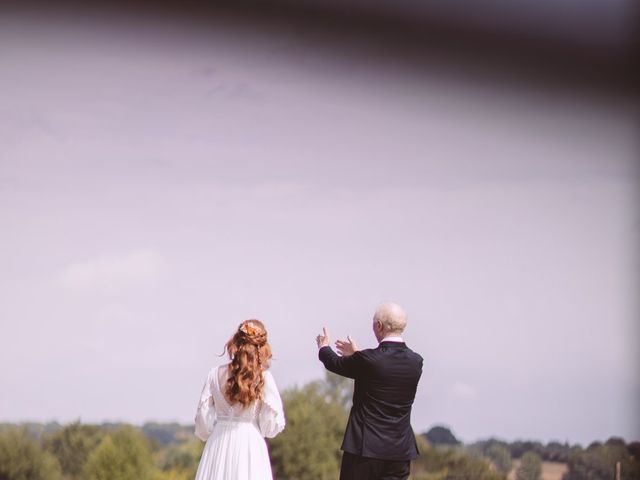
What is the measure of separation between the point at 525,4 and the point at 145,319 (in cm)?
428

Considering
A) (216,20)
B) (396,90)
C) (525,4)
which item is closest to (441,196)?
(396,90)

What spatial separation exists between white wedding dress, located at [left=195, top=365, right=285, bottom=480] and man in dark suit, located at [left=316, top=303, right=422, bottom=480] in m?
0.40

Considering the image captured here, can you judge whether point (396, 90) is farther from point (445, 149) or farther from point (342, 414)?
point (342, 414)

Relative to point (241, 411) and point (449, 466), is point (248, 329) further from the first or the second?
point (449, 466)

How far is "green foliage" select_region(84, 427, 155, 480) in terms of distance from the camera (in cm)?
791

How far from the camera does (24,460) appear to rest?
784cm

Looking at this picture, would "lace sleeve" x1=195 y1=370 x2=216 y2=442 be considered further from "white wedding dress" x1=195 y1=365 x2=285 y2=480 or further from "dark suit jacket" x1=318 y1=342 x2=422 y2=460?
"dark suit jacket" x1=318 y1=342 x2=422 y2=460

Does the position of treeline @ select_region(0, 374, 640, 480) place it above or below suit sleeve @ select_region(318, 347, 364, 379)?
below

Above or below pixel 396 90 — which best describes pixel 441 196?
below

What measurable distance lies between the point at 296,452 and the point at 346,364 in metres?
4.45

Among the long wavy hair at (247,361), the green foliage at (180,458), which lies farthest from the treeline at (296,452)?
the long wavy hair at (247,361)

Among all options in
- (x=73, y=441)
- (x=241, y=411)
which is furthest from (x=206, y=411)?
(x=73, y=441)

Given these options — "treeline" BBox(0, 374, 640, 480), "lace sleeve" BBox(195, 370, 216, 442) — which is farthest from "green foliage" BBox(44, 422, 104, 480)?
"lace sleeve" BBox(195, 370, 216, 442)

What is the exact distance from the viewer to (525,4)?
27.5 ft
